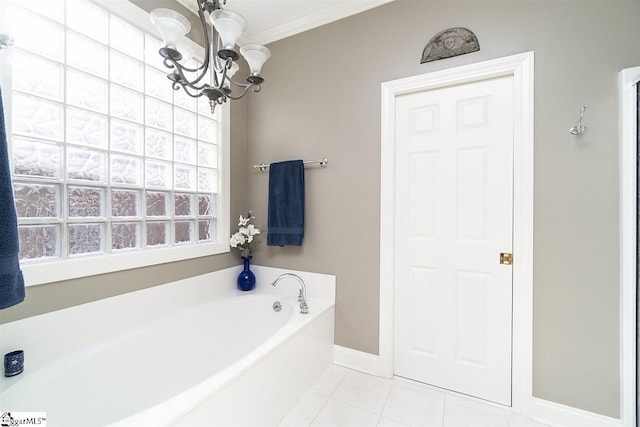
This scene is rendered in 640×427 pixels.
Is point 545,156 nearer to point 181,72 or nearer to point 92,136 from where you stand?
point 181,72

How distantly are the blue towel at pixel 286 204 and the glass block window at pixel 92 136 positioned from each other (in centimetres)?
64

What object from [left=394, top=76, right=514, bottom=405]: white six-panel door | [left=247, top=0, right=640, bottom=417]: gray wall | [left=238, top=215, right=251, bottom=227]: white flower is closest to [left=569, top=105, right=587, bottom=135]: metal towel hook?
[left=247, top=0, right=640, bottom=417]: gray wall

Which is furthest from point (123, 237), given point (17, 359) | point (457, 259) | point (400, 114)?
point (457, 259)

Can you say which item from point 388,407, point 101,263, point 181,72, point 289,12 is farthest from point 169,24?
point 388,407

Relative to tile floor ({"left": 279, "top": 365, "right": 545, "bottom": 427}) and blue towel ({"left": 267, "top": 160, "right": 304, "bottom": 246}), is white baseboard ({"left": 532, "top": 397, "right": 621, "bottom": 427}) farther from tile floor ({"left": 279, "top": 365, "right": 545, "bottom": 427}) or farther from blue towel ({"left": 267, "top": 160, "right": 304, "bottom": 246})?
blue towel ({"left": 267, "top": 160, "right": 304, "bottom": 246})

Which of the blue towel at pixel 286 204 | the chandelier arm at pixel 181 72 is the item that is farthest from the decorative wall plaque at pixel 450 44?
the chandelier arm at pixel 181 72

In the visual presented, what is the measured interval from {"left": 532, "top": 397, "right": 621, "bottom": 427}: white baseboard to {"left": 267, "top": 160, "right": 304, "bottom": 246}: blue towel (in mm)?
1812

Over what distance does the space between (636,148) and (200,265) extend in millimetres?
2749

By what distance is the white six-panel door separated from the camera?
171cm

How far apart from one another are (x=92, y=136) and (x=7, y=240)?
0.83 metres

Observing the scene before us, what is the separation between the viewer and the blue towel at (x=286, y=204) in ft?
7.34

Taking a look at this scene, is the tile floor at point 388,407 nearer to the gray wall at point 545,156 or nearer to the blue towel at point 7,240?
the gray wall at point 545,156

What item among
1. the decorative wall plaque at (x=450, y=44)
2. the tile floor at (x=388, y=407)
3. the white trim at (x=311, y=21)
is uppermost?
the white trim at (x=311, y=21)

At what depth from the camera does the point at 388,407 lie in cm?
169
